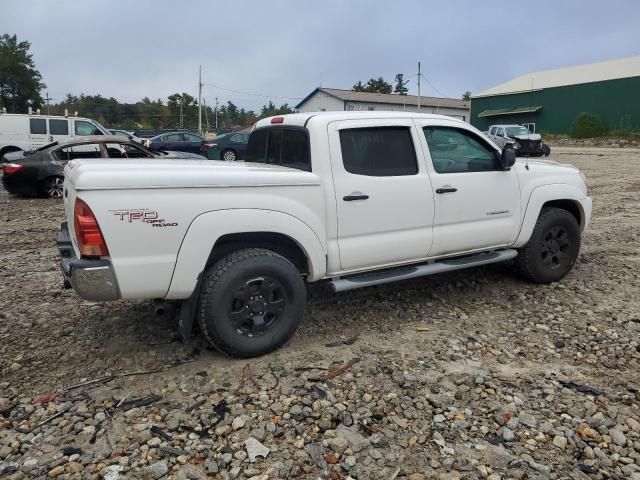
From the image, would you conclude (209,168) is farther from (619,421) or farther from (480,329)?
(619,421)

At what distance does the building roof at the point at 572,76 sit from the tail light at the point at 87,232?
44.1m

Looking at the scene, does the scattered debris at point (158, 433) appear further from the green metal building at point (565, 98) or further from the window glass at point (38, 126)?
the green metal building at point (565, 98)

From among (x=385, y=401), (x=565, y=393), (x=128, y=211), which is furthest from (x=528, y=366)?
(x=128, y=211)

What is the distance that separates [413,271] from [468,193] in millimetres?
885

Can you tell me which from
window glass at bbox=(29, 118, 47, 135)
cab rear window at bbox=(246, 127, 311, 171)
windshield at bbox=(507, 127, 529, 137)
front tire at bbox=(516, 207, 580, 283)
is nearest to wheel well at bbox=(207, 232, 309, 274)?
cab rear window at bbox=(246, 127, 311, 171)

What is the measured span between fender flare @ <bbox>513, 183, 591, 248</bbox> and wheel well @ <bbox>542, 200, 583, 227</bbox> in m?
0.11

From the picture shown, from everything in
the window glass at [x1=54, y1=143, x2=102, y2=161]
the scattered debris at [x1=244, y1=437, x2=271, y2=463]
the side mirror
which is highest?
the window glass at [x1=54, y1=143, x2=102, y2=161]

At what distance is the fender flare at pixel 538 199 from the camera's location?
490 cm

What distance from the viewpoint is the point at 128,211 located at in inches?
122

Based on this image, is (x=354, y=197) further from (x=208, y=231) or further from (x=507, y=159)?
(x=507, y=159)

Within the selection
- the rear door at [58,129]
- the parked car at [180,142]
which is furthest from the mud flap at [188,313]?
the parked car at [180,142]

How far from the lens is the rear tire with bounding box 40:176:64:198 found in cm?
1137

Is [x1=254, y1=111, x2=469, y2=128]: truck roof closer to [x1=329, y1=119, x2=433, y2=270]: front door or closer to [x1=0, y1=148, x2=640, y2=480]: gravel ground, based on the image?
[x1=329, y1=119, x2=433, y2=270]: front door

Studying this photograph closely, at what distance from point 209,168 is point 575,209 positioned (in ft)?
13.2
